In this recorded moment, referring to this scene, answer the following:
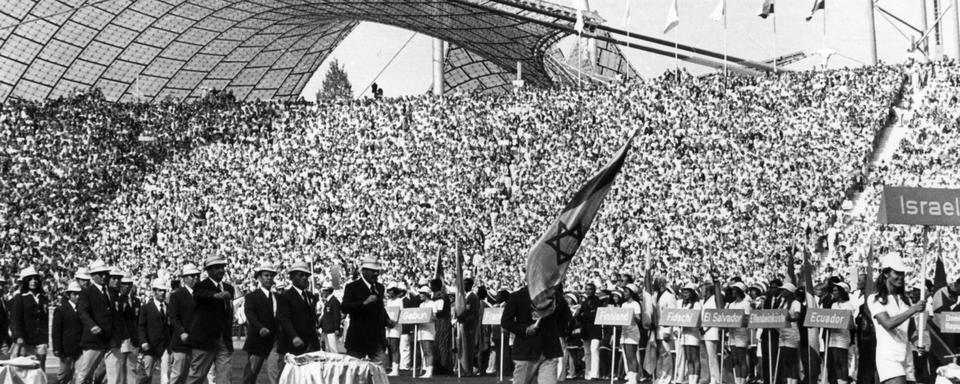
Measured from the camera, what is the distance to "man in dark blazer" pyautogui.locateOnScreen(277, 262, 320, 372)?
17.7m

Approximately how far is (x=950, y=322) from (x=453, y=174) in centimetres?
3069

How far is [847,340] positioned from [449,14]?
36.9m

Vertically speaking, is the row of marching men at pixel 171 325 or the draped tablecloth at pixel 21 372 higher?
the row of marching men at pixel 171 325

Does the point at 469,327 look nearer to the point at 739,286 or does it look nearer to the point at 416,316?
the point at 416,316

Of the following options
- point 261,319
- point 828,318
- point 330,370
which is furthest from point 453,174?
point 330,370

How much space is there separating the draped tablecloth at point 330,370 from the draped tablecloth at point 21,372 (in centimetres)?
274

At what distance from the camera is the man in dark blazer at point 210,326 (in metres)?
17.9

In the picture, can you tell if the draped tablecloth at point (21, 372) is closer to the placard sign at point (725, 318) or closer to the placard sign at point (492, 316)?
the placard sign at point (725, 318)

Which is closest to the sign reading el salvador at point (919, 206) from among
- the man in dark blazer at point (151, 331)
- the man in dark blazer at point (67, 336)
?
the man in dark blazer at point (151, 331)

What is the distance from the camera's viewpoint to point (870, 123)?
40.9 m

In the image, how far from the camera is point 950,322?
17.7 meters

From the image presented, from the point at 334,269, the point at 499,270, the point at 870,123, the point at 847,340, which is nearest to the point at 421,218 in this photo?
the point at 499,270

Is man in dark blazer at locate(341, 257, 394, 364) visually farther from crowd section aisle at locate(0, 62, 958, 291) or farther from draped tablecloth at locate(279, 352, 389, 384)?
crowd section aisle at locate(0, 62, 958, 291)

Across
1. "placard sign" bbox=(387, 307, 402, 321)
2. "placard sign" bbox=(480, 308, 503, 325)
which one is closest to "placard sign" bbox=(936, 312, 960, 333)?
"placard sign" bbox=(480, 308, 503, 325)
